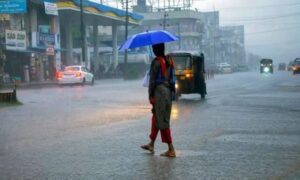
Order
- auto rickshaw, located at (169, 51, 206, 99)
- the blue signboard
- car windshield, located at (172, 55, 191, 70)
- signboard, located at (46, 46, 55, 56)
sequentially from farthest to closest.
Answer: signboard, located at (46, 46, 55, 56), the blue signboard, car windshield, located at (172, 55, 191, 70), auto rickshaw, located at (169, 51, 206, 99)

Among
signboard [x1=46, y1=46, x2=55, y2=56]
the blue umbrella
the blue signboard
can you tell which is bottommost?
the blue umbrella

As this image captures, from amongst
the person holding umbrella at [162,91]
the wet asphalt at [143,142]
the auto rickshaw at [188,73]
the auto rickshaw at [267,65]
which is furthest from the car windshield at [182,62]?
the auto rickshaw at [267,65]

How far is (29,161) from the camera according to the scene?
28.1ft

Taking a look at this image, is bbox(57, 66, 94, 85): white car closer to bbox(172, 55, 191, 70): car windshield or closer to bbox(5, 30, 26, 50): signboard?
bbox(5, 30, 26, 50): signboard

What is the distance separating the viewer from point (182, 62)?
24.6 m

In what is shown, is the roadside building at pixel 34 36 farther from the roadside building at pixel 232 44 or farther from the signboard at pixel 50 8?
the roadside building at pixel 232 44

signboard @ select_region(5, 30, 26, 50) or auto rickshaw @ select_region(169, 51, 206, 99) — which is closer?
auto rickshaw @ select_region(169, 51, 206, 99)

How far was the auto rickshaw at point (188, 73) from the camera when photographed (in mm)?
24312

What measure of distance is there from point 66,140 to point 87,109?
26.0ft

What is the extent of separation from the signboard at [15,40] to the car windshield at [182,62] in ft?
80.7

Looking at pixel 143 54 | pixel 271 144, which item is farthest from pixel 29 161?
pixel 143 54

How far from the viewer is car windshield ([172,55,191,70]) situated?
24438mm

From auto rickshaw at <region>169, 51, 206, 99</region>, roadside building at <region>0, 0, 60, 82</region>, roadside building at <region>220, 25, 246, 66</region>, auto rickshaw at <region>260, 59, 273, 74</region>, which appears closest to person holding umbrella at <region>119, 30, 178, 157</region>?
auto rickshaw at <region>169, 51, 206, 99</region>

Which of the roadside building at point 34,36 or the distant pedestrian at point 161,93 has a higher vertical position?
the roadside building at point 34,36
